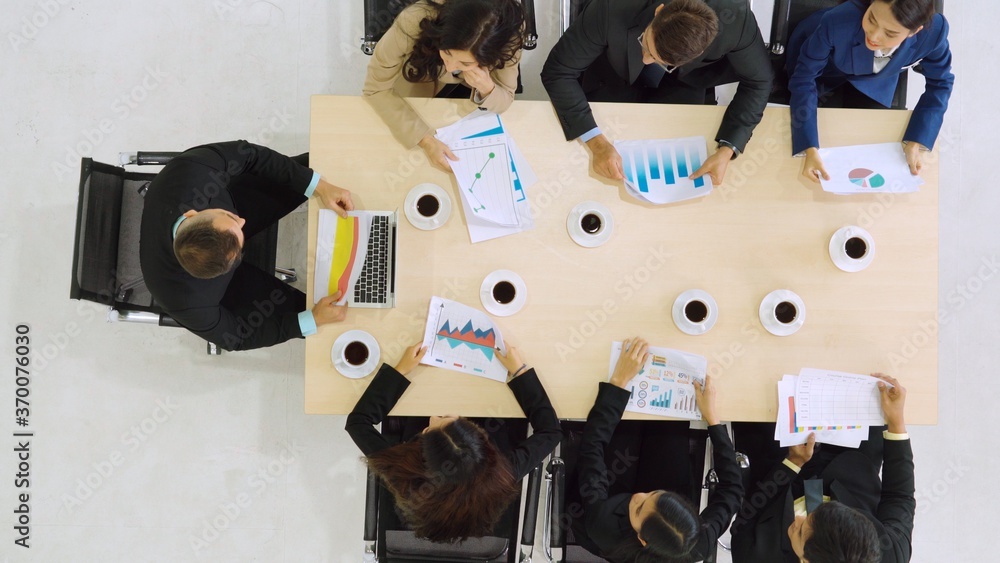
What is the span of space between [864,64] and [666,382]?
44.8 inches

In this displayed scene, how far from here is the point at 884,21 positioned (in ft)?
5.68

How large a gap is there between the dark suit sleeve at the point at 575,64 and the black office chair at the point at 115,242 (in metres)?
1.05

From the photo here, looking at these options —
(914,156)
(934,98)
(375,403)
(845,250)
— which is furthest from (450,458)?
(934,98)

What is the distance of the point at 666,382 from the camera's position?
1899 millimetres

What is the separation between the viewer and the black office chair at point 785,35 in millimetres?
2004

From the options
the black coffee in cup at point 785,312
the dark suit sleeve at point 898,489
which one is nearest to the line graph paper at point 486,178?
the black coffee in cup at point 785,312

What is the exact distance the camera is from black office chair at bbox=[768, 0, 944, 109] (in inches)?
78.9

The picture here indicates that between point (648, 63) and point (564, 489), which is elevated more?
point (648, 63)

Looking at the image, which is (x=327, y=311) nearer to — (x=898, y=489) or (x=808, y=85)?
(x=808, y=85)

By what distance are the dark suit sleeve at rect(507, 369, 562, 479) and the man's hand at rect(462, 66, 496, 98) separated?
81 cm

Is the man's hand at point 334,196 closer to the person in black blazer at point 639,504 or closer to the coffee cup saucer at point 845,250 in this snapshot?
the person in black blazer at point 639,504

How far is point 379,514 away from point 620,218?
1188mm

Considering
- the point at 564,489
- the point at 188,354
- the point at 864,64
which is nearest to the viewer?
the point at 864,64

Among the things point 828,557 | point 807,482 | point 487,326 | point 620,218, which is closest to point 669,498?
point 828,557
